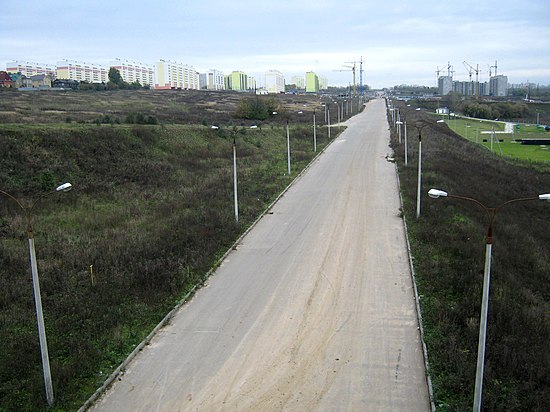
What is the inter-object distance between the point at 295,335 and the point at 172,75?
6952 inches

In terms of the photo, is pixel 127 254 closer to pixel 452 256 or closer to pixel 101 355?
pixel 101 355

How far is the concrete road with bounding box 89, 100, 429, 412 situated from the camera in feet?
32.0

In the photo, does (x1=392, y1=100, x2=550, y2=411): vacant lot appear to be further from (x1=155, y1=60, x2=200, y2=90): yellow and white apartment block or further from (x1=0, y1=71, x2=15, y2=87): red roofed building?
(x1=155, y1=60, x2=200, y2=90): yellow and white apartment block

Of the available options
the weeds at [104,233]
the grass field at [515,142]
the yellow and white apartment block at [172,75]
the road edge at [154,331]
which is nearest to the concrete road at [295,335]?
the road edge at [154,331]

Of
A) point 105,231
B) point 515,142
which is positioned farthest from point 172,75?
point 105,231

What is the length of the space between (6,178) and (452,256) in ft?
66.0

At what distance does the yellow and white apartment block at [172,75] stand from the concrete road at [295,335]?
156210 mm

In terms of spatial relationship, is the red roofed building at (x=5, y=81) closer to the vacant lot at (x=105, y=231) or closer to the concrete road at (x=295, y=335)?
the vacant lot at (x=105, y=231)

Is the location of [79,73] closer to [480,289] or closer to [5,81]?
[5,81]

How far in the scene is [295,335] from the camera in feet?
39.8

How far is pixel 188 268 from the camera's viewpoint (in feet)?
52.3

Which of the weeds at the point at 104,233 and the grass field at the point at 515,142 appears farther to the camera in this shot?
the grass field at the point at 515,142

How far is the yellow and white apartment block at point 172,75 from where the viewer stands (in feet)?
572

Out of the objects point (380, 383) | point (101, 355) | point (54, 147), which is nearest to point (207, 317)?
point (101, 355)
